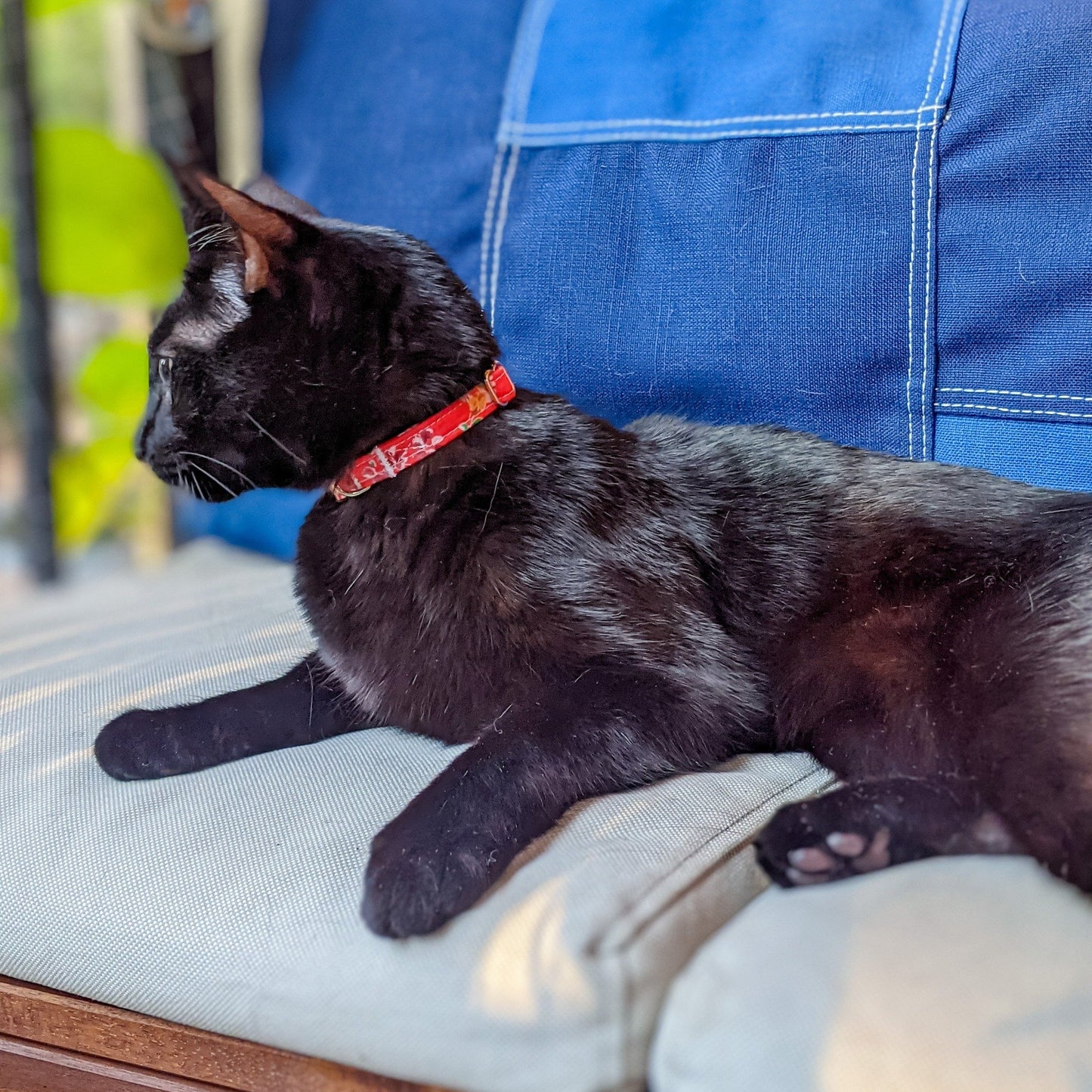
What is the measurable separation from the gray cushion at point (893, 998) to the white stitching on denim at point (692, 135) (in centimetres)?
75

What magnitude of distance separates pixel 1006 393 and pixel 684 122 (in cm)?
45

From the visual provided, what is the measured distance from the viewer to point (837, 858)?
742 millimetres

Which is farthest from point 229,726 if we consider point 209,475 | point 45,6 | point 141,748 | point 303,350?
point 45,6

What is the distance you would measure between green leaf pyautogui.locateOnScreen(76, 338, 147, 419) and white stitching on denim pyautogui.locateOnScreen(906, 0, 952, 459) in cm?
112

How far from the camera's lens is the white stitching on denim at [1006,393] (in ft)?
3.36

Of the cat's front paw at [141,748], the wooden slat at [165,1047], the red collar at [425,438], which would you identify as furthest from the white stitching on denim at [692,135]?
the wooden slat at [165,1047]

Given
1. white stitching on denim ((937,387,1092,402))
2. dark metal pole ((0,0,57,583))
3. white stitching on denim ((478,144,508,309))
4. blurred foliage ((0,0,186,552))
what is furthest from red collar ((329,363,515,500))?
dark metal pole ((0,0,57,583))

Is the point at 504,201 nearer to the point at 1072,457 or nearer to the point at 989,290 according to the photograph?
the point at 989,290

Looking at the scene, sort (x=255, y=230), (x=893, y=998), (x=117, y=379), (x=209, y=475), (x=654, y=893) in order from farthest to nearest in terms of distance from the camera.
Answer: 1. (x=117, y=379)
2. (x=209, y=475)
3. (x=255, y=230)
4. (x=654, y=893)
5. (x=893, y=998)

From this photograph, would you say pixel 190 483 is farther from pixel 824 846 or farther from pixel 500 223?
pixel 824 846

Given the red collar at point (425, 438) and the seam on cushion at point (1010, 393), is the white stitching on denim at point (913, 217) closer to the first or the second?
the seam on cushion at point (1010, 393)

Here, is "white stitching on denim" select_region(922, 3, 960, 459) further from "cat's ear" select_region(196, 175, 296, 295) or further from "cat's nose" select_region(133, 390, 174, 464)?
"cat's nose" select_region(133, 390, 174, 464)

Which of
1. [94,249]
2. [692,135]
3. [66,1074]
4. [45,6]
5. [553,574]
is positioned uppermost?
[45,6]

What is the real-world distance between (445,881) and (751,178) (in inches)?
31.1
